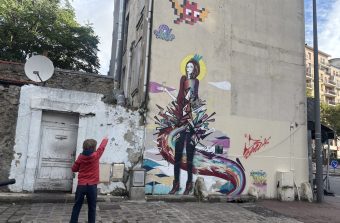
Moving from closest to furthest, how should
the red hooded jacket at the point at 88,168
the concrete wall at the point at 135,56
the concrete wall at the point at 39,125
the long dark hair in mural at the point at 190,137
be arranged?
the red hooded jacket at the point at 88,168
the concrete wall at the point at 39,125
the long dark hair in mural at the point at 190,137
the concrete wall at the point at 135,56

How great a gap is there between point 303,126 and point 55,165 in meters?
9.06

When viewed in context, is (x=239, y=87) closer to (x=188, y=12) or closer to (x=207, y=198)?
(x=188, y=12)

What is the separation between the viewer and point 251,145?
11.9 metres

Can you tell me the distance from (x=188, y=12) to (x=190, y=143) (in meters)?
4.45

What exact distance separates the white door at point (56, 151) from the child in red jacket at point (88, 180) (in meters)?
3.60

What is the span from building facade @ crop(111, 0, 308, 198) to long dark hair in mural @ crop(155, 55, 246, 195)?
0.03 m

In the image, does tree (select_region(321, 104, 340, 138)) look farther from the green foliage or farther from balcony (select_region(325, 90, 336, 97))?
balcony (select_region(325, 90, 336, 97))

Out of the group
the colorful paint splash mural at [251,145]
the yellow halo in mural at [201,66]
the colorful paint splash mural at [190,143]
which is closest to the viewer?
the colorful paint splash mural at [190,143]

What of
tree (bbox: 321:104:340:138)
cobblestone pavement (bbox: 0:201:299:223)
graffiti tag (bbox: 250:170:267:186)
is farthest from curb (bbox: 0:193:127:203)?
tree (bbox: 321:104:340:138)

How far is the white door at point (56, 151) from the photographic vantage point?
9.51 meters

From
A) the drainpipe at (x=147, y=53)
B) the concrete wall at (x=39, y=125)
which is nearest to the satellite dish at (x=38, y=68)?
the concrete wall at (x=39, y=125)

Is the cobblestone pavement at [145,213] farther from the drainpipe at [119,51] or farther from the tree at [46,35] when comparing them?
the tree at [46,35]

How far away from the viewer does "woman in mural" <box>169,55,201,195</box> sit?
10703 millimetres

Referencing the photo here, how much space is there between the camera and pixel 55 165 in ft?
31.6
